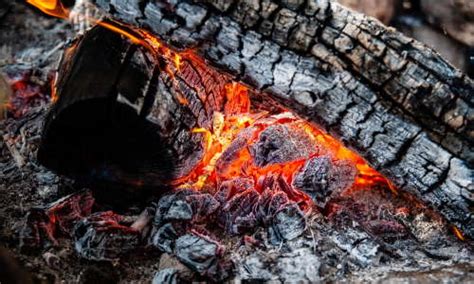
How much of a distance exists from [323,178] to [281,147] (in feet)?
0.88

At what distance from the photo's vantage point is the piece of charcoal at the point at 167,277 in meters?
2.20

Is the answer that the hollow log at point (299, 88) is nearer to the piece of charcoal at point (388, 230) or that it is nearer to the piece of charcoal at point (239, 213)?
the piece of charcoal at point (388, 230)

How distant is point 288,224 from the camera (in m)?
2.47

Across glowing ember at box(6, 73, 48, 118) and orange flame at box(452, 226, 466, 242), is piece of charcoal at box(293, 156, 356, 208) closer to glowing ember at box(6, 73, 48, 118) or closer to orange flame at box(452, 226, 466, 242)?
orange flame at box(452, 226, 466, 242)

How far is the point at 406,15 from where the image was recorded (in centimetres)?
347

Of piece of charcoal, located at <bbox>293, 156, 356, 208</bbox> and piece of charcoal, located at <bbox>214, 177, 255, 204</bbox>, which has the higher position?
piece of charcoal, located at <bbox>293, 156, 356, 208</bbox>

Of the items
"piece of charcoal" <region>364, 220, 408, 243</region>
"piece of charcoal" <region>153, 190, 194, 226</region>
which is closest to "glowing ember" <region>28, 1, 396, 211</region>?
"piece of charcoal" <region>153, 190, 194, 226</region>

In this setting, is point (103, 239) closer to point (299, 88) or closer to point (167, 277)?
point (167, 277)

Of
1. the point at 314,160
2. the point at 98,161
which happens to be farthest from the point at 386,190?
the point at 98,161

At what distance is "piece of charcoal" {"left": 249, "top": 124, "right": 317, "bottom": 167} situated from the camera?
264 cm

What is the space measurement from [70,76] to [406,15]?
88.7 inches

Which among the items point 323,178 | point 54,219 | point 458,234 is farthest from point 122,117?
point 458,234

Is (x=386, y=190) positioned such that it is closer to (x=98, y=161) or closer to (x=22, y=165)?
(x=98, y=161)

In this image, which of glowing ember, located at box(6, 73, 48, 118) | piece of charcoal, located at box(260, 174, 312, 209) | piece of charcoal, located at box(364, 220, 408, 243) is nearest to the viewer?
piece of charcoal, located at box(364, 220, 408, 243)
